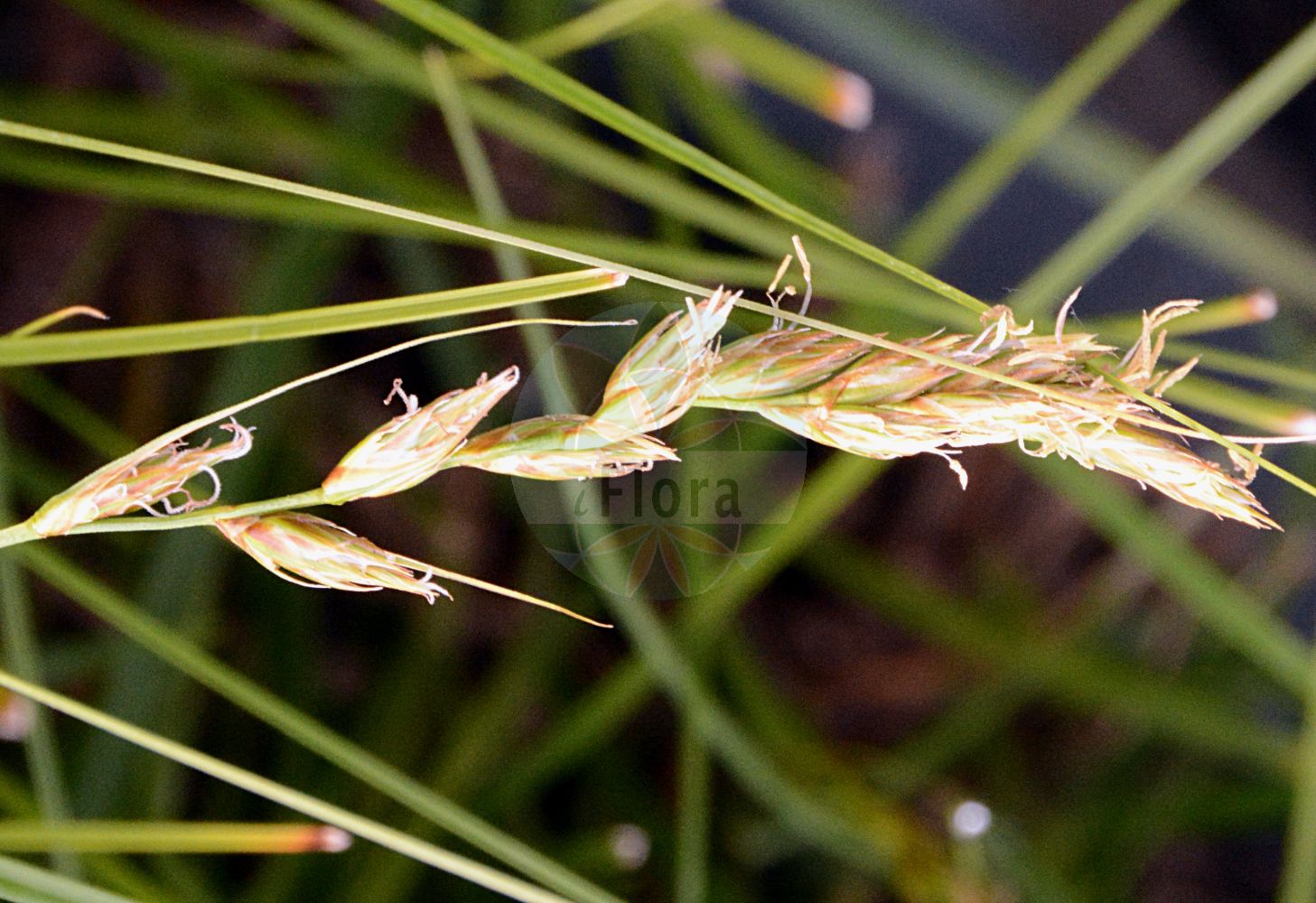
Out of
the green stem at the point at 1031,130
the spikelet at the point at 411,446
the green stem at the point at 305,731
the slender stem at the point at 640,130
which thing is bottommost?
the green stem at the point at 305,731

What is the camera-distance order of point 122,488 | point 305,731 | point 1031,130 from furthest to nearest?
1. point 1031,130
2. point 305,731
3. point 122,488

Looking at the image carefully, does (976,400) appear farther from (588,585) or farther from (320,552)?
(588,585)

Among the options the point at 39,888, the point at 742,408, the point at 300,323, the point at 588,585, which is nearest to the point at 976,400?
the point at 742,408

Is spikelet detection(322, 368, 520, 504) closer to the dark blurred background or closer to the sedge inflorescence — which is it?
the sedge inflorescence

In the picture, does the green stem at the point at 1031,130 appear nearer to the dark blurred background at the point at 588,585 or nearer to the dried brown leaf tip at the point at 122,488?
the dark blurred background at the point at 588,585

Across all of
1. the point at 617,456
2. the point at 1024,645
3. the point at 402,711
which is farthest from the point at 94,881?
the point at 1024,645

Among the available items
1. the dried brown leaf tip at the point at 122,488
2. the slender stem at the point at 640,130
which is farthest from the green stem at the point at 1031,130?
the dried brown leaf tip at the point at 122,488

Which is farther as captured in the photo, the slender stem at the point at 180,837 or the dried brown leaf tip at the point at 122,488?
the slender stem at the point at 180,837

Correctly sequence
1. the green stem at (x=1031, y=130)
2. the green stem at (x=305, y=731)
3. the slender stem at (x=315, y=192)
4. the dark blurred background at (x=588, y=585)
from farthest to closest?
the dark blurred background at (x=588, y=585) → the green stem at (x=1031, y=130) → the green stem at (x=305, y=731) → the slender stem at (x=315, y=192)
